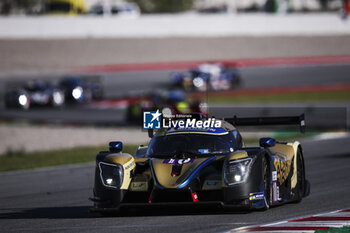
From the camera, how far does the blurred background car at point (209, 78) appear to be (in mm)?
39750

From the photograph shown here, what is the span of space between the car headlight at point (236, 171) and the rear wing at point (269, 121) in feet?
5.66

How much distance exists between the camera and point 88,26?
46.4 m

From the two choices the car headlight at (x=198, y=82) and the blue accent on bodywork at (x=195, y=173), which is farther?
the car headlight at (x=198, y=82)

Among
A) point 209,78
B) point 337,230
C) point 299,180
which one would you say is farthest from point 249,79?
point 337,230

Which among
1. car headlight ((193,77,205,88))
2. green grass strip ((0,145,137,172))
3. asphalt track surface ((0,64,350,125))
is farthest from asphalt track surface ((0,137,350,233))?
car headlight ((193,77,205,88))

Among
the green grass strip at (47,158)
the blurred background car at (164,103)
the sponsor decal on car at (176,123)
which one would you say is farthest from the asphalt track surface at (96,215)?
the blurred background car at (164,103)

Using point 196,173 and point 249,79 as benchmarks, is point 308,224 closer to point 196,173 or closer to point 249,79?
point 196,173

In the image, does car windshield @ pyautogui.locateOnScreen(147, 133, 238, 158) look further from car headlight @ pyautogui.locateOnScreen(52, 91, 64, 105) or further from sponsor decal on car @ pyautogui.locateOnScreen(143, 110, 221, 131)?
car headlight @ pyautogui.locateOnScreen(52, 91, 64, 105)

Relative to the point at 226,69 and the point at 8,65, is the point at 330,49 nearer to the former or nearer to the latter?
the point at 226,69

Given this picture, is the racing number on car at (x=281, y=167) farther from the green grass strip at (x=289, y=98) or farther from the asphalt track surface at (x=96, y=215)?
the green grass strip at (x=289, y=98)

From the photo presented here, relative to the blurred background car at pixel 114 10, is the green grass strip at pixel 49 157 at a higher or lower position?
lower

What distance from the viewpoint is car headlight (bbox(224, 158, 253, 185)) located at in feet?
30.8

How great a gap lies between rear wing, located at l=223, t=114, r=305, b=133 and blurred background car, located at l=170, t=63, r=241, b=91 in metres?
28.0

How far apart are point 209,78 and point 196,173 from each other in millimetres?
30717
